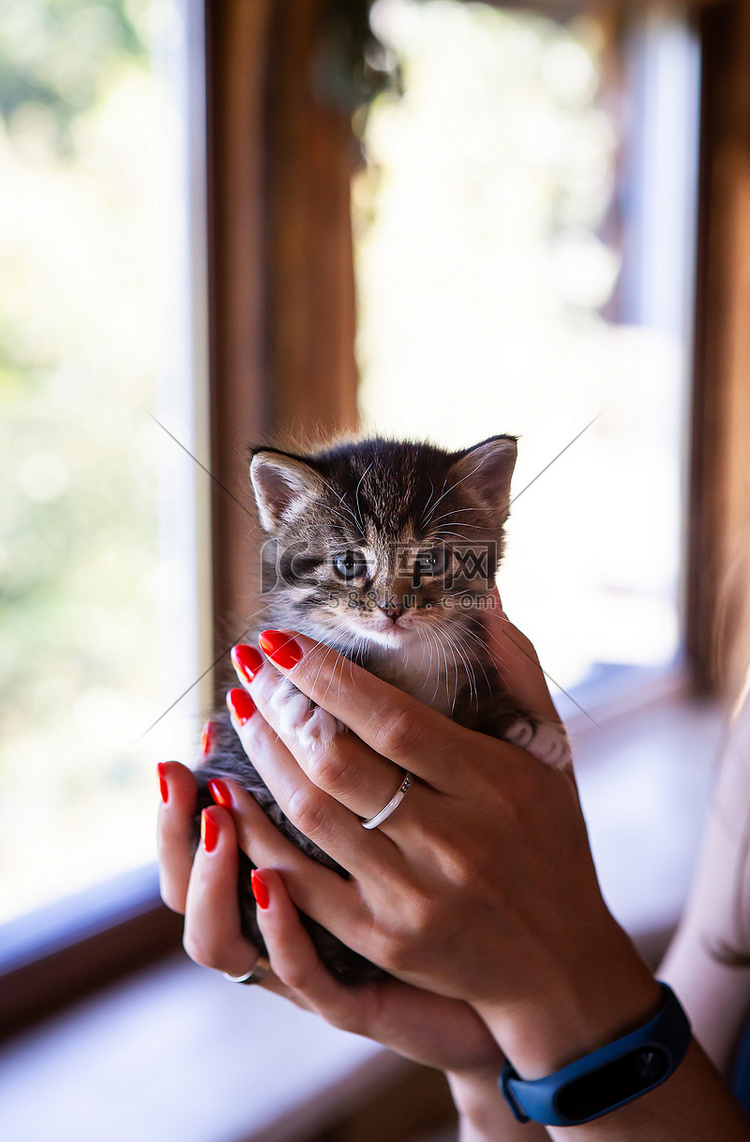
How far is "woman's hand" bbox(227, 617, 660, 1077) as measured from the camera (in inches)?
22.4

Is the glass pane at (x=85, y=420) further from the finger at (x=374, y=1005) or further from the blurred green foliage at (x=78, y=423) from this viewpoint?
the finger at (x=374, y=1005)

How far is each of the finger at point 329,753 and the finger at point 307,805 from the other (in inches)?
0.5

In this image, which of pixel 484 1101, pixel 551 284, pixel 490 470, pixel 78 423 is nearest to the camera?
pixel 490 470

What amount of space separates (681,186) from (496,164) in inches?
40.8

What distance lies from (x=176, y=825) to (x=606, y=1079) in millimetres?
390

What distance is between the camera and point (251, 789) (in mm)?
681

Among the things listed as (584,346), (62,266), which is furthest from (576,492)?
(62,266)

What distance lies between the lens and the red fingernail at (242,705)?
0.63 meters

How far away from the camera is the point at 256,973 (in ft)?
2.31

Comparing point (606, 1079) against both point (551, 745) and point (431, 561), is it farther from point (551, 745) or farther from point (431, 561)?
point (431, 561)

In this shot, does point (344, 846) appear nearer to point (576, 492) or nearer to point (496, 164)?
point (576, 492)

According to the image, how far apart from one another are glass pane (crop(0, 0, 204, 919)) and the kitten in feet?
1.07

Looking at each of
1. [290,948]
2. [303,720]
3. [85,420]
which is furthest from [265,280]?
[290,948]
